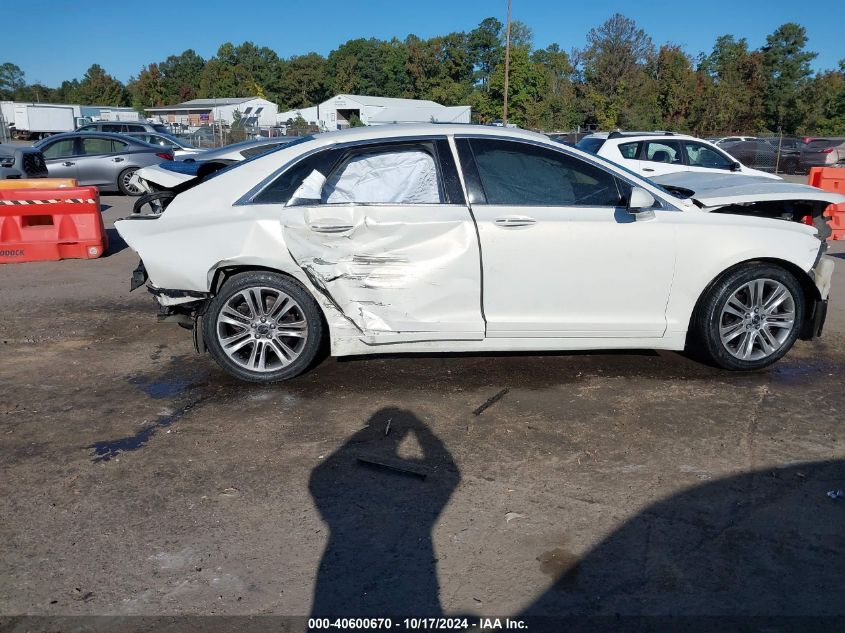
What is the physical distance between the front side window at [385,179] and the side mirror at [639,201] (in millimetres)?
1262

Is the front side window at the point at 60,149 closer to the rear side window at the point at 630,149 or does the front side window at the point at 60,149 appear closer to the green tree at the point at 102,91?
the rear side window at the point at 630,149

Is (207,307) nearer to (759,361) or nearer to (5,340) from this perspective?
(5,340)

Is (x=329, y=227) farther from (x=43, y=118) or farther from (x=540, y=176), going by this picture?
(x=43, y=118)

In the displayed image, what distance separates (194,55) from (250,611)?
141774 mm

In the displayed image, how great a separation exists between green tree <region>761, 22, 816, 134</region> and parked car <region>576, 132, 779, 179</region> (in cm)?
4776

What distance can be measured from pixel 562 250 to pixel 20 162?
13.2m

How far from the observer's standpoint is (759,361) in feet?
17.2

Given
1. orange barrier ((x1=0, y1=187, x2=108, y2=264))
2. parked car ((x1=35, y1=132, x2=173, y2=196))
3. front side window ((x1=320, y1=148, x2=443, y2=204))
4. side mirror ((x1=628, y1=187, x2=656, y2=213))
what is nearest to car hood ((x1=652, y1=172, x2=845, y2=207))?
side mirror ((x1=628, y1=187, x2=656, y2=213))

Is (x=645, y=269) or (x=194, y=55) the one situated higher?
(x=194, y=55)

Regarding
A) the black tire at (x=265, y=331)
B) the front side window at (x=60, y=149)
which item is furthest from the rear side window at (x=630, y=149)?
the front side window at (x=60, y=149)

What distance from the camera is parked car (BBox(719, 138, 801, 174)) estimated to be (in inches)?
1127

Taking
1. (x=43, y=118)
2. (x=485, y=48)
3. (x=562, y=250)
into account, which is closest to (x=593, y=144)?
(x=562, y=250)

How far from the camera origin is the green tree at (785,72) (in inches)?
2151

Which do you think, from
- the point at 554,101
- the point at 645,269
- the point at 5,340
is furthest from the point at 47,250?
the point at 554,101
